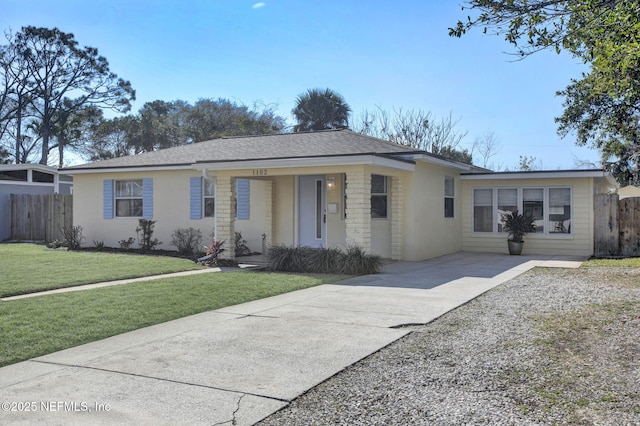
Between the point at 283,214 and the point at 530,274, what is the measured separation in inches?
273

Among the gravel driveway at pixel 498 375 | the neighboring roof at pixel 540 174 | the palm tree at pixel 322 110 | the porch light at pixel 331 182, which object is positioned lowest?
the gravel driveway at pixel 498 375

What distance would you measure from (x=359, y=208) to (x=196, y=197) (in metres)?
6.06

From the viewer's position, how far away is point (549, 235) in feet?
54.4

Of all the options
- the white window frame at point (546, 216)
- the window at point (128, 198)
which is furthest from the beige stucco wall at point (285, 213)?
the white window frame at point (546, 216)

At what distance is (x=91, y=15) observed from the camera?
14000mm

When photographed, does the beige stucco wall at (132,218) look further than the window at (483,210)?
No

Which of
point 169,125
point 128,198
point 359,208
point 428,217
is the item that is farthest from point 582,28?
point 169,125

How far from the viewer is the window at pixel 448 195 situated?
16656mm

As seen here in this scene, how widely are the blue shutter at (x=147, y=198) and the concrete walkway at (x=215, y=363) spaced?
9.62 meters

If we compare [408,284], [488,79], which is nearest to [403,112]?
[488,79]

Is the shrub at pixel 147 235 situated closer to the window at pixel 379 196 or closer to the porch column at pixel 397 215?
the window at pixel 379 196

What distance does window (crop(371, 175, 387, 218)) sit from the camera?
14.9 metres

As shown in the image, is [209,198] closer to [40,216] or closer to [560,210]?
[40,216]

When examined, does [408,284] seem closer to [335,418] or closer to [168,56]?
[335,418]
